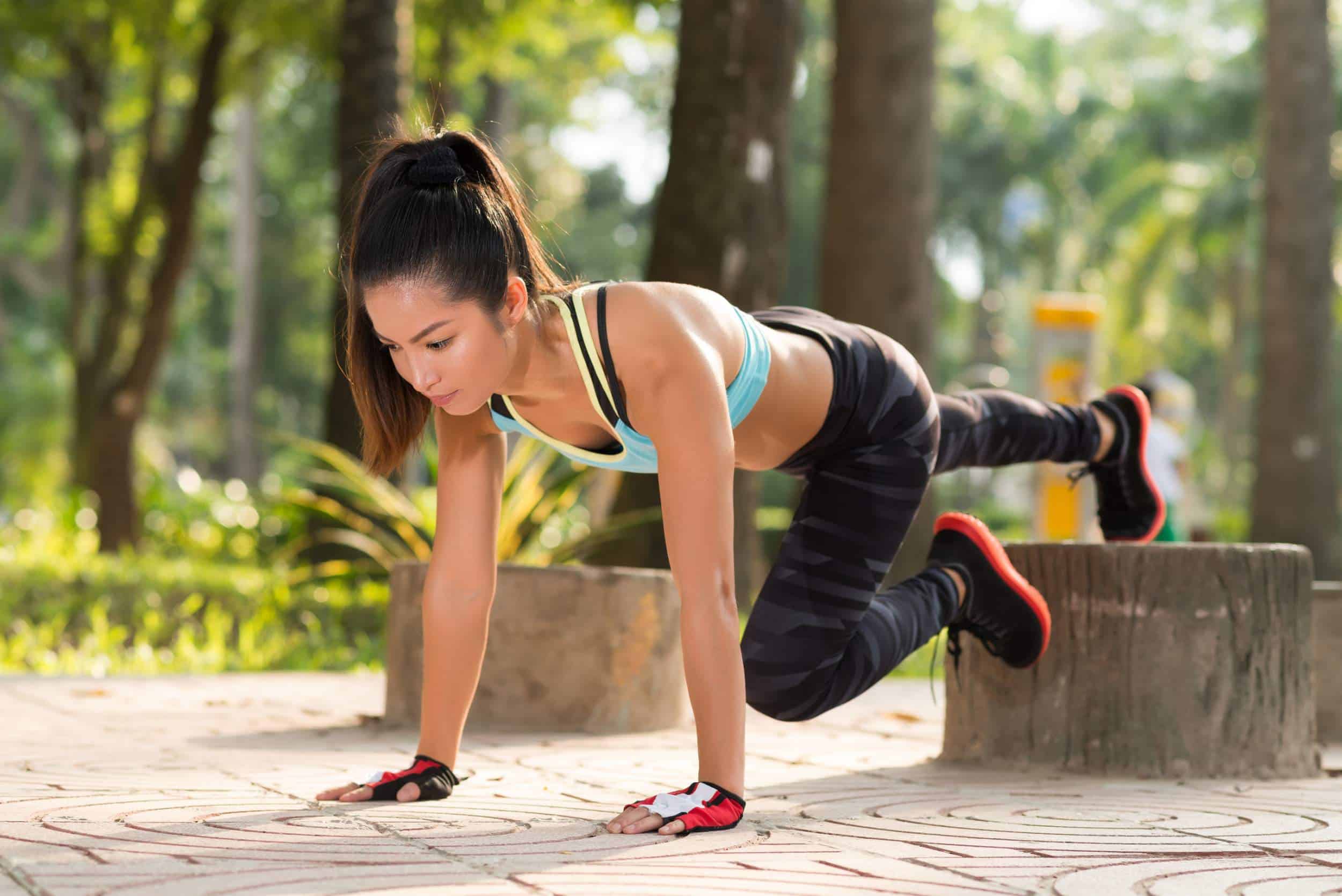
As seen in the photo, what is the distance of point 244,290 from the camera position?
25.2 metres

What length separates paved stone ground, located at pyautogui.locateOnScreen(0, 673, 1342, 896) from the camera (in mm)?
2502

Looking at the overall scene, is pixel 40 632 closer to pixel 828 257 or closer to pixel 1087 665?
pixel 828 257

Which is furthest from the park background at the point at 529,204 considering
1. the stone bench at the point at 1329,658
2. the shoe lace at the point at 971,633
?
the stone bench at the point at 1329,658

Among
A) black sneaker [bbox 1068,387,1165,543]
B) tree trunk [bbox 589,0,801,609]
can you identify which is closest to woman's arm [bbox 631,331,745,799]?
black sneaker [bbox 1068,387,1165,543]

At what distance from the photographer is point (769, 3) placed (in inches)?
319

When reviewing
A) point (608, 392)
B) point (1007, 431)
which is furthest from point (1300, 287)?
point (608, 392)

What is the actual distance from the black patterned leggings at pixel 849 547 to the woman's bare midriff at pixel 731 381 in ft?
0.20

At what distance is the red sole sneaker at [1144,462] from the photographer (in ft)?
14.8

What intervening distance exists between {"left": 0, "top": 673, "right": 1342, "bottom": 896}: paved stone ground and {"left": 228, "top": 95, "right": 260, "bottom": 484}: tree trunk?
20.0m

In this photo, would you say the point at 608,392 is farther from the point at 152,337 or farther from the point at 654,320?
the point at 152,337

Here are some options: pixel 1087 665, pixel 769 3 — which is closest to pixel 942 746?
pixel 1087 665

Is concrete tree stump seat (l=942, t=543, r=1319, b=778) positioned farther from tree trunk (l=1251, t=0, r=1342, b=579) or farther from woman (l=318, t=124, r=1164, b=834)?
tree trunk (l=1251, t=0, r=1342, b=579)

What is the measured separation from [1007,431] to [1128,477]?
530 millimetres

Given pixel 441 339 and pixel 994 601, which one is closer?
pixel 441 339
